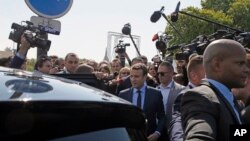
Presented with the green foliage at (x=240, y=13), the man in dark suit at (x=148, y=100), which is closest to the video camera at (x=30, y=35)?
the man in dark suit at (x=148, y=100)

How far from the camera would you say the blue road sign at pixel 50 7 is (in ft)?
14.4

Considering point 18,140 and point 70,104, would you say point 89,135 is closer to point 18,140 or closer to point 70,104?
Answer: point 70,104

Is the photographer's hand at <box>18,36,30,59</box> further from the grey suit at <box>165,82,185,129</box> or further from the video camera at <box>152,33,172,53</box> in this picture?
the video camera at <box>152,33,172,53</box>

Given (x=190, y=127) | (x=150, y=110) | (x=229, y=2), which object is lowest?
(x=150, y=110)

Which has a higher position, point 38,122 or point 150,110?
point 38,122

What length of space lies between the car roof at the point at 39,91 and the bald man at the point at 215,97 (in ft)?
1.34

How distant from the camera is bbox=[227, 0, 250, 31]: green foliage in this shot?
162 ft

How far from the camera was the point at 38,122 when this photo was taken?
4.75 feet

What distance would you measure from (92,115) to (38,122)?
0.81ft

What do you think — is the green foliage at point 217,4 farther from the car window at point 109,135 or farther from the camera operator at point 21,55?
the car window at point 109,135

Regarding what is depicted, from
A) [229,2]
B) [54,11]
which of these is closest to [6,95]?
[54,11]

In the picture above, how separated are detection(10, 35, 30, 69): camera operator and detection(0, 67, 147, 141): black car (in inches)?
89.6

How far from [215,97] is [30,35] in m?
2.70

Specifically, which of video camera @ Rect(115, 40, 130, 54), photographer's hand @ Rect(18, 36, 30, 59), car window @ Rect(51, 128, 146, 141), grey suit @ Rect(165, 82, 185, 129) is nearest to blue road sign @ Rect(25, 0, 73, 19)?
photographer's hand @ Rect(18, 36, 30, 59)
